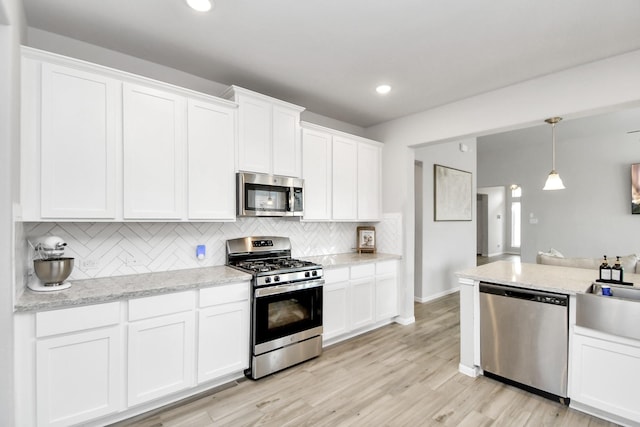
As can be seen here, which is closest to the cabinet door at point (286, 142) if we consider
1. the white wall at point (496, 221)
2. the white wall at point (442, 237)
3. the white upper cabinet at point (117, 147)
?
the white upper cabinet at point (117, 147)

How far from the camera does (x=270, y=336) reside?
2699 millimetres

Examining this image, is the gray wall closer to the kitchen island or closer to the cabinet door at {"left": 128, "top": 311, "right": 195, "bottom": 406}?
the kitchen island

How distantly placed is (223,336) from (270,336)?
43 centimetres

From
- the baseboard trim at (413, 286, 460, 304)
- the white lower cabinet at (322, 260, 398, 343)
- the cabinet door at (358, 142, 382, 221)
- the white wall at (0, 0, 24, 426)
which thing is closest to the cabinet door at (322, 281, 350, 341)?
the white lower cabinet at (322, 260, 398, 343)

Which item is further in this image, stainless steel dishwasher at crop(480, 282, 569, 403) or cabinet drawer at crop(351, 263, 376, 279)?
cabinet drawer at crop(351, 263, 376, 279)

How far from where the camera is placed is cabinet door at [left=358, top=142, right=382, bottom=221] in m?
4.03

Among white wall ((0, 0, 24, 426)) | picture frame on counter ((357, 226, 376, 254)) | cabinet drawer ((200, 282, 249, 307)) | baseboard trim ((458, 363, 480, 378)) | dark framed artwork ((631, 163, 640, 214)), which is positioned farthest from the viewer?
dark framed artwork ((631, 163, 640, 214))

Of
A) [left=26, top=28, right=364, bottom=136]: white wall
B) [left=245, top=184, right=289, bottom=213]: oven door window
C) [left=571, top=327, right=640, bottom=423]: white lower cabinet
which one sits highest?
[left=26, top=28, right=364, bottom=136]: white wall

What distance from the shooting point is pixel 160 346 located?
2.17m

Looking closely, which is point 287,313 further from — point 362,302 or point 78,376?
point 78,376

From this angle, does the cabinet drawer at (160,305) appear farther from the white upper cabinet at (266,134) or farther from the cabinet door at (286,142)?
the cabinet door at (286,142)

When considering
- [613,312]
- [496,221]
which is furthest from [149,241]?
[496,221]

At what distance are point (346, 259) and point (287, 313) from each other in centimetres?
107

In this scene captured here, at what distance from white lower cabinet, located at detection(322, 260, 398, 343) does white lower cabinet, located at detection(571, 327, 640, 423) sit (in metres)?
1.91
